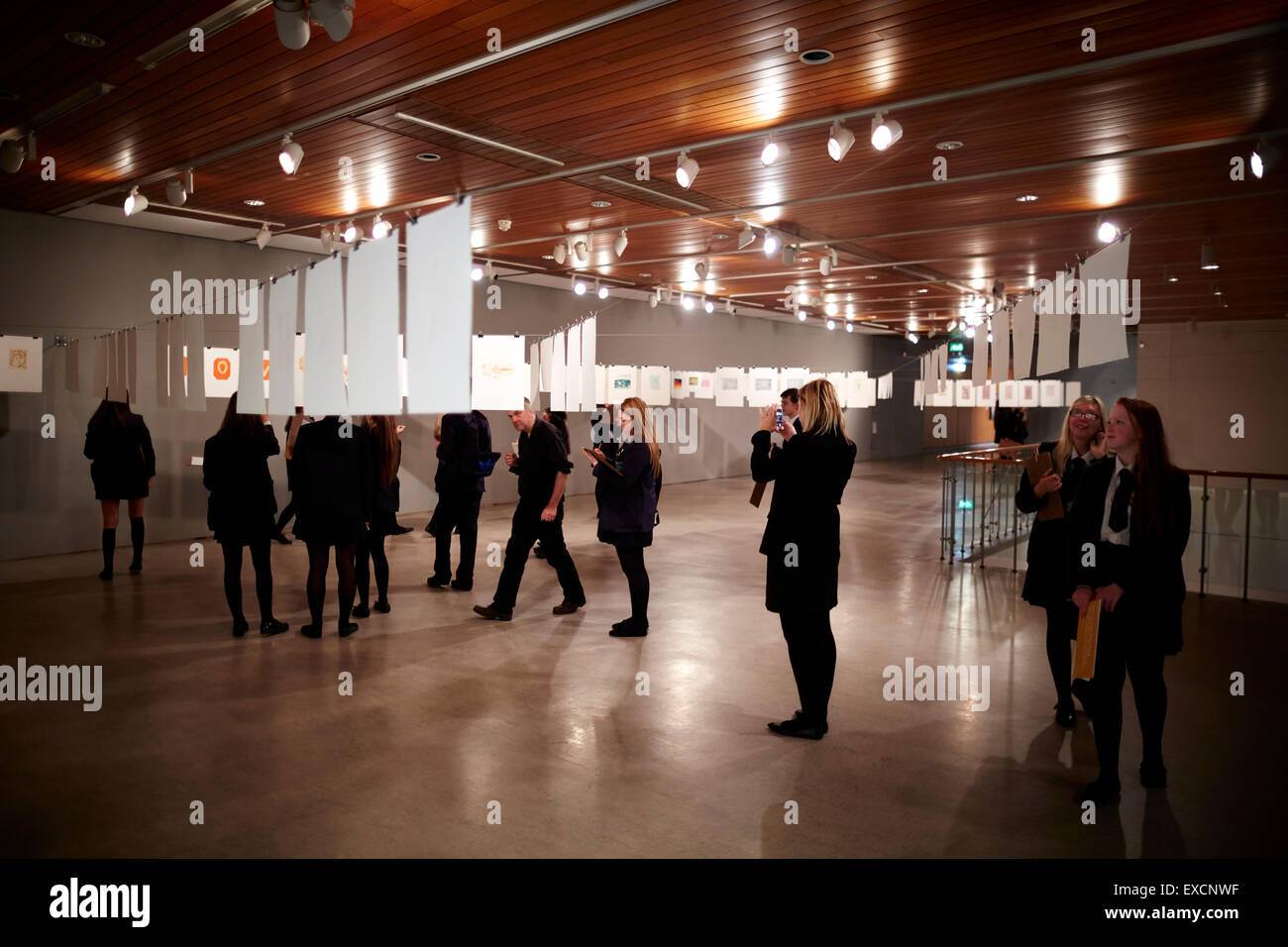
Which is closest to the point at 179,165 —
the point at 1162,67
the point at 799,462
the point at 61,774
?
the point at 61,774

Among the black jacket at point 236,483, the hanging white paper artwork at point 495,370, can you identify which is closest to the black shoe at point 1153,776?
the black jacket at point 236,483

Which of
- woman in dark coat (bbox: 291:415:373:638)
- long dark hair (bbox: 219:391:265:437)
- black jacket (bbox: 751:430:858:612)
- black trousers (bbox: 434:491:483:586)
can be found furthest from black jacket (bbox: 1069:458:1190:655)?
long dark hair (bbox: 219:391:265:437)

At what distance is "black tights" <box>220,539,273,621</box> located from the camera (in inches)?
219

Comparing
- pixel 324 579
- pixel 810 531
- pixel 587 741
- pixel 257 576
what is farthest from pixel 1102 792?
pixel 257 576

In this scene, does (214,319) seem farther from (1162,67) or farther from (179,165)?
(1162,67)

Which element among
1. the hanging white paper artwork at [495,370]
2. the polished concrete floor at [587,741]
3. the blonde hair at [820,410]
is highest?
the hanging white paper artwork at [495,370]

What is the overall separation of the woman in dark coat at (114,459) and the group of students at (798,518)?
164 cm

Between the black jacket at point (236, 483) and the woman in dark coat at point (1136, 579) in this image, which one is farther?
the black jacket at point (236, 483)

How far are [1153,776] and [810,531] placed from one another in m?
1.76

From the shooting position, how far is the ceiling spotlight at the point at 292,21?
3.75 metres

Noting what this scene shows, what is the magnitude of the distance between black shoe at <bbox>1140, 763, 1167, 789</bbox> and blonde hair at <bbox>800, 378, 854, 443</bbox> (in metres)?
1.89

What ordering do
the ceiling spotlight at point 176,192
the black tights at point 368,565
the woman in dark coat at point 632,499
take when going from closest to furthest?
the woman in dark coat at point 632,499 → the black tights at point 368,565 → the ceiling spotlight at point 176,192

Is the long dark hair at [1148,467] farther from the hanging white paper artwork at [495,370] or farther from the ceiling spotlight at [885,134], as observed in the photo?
the hanging white paper artwork at [495,370]

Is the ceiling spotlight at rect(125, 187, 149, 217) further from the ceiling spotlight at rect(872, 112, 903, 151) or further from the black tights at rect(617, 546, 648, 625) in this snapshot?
the ceiling spotlight at rect(872, 112, 903, 151)
